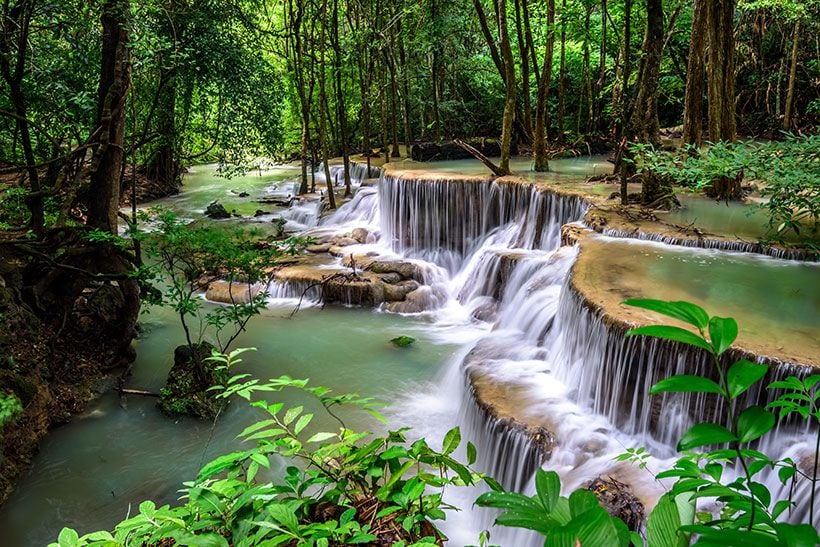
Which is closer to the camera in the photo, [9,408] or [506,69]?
[9,408]

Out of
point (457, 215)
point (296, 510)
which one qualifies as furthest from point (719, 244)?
point (296, 510)

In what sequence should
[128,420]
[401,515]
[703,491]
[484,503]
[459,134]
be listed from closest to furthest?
[703,491], [484,503], [401,515], [128,420], [459,134]

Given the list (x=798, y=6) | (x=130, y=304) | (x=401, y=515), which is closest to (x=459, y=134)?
(x=798, y=6)

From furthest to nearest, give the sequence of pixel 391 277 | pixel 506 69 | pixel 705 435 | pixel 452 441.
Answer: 1. pixel 506 69
2. pixel 391 277
3. pixel 452 441
4. pixel 705 435

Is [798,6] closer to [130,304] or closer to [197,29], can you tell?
[197,29]

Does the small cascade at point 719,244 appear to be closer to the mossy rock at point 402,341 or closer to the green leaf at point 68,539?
the mossy rock at point 402,341

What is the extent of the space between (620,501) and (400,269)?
7311 millimetres

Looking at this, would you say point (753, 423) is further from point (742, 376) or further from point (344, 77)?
point (344, 77)

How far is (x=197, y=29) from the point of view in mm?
7836

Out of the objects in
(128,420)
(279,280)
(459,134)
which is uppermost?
(459,134)

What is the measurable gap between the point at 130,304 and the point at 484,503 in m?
7.04

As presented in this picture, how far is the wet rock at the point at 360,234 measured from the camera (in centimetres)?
1342

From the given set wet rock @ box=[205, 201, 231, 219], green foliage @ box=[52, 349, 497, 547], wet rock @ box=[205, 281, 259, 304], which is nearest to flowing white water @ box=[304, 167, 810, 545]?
green foliage @ box=[52, 349, 497, 547]

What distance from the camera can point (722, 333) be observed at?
95 centimetres
